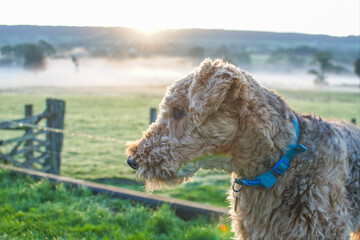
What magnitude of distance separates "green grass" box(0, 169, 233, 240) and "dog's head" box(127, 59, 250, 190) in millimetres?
1811

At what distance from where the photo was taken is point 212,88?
94.0 inches

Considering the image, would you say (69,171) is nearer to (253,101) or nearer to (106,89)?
(253,101)

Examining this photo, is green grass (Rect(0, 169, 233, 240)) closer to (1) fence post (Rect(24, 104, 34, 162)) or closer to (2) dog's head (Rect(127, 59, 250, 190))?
(2) dog's head (Rect(127, 59, 250, 190))

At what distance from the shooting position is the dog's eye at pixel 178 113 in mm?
2553

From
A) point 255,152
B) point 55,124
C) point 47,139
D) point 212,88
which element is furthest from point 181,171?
point 47,139

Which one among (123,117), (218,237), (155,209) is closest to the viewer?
(218,237)

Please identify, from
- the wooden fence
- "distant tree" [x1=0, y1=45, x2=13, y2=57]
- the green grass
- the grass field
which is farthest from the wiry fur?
"distant tree" [x1=0, y1=45, x2=13, y2=57]

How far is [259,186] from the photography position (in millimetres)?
2527

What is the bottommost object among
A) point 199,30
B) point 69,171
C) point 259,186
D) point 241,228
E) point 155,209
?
point 69,171

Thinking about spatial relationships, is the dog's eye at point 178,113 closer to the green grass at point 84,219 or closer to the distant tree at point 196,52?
the green grass at point 84,219

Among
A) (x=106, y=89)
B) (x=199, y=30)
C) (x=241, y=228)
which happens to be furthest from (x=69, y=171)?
(x=199, y=30)

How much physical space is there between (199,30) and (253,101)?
51.6 meters

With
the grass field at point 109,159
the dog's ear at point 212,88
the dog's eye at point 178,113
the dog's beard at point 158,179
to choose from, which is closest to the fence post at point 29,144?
the grass field at point 109,159

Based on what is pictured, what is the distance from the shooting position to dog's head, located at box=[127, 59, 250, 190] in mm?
2371
